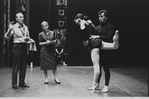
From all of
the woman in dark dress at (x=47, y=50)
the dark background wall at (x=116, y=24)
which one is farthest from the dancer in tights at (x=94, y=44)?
the dark background wall at (x=116, y=24)

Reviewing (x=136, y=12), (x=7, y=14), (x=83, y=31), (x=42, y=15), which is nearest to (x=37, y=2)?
(x=42, y=15)

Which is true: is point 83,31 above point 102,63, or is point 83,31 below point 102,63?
above

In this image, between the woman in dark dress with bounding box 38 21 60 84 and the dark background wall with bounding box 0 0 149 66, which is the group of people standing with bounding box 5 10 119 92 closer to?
the woman in dark dress with bounding box 38 21 60 84

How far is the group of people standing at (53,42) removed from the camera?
166 inches

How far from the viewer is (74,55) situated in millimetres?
10266

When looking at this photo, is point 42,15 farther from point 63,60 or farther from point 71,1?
point 63,60

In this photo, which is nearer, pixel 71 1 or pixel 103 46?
pixel 103 46

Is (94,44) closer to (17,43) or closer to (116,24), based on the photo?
(17,43)

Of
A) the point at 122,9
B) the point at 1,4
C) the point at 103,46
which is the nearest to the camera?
the point at 103,46

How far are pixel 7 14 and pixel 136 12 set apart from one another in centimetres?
582

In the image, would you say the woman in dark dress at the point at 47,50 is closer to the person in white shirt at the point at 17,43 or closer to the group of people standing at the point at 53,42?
the group of people standing at the point at 53,42

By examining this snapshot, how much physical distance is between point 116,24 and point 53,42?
5.48 m

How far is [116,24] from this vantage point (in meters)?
10.2

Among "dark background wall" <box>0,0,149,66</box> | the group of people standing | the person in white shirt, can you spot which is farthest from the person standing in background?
"dark background wall" <box>0,0,149,66</box>
